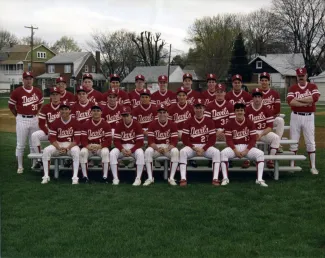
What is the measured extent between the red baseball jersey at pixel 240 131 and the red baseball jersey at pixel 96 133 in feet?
6.30

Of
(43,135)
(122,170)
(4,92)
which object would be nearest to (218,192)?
(122,170)

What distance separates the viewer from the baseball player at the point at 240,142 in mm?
6176

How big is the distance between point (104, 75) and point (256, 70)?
66.5 ft

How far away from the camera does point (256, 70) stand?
1724 inches

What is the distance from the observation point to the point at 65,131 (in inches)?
263

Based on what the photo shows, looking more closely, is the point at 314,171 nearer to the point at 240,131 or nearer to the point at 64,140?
the point at 240,131

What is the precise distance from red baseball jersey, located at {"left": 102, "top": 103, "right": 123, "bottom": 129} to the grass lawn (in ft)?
4.33

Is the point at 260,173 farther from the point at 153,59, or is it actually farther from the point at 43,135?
the point at 153,59

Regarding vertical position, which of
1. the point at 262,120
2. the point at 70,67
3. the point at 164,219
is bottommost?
the point at 164,219

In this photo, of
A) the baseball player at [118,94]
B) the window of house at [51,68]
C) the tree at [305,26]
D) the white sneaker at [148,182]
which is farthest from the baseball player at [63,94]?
the window of house at [51,68]

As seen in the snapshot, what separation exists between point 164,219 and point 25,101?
12.5 ft

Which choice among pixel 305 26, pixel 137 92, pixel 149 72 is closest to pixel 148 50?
pixel 149 72

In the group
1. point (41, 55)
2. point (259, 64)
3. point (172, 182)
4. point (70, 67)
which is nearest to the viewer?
point (172, 182)

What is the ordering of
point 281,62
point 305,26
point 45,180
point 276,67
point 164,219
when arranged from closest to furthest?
point 164,219 < point 45,180 < point 305,26 < point 276,67 < point 281,62
